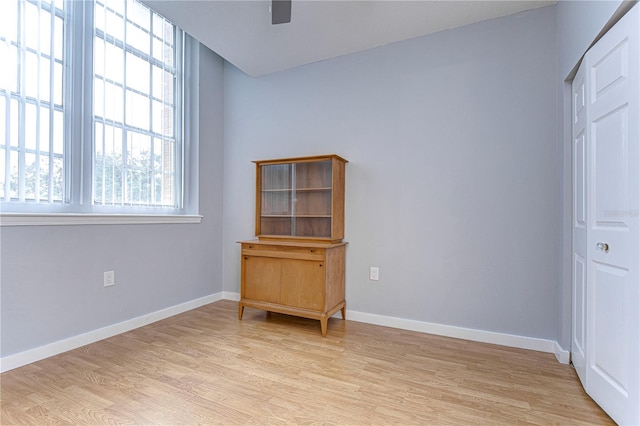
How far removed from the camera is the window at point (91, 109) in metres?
2.12

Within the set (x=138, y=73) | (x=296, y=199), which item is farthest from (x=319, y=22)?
(x=138, y=73)

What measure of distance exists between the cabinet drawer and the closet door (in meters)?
1.81

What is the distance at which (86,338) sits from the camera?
2404 millimetres

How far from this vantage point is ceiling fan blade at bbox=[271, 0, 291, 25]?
178 cm

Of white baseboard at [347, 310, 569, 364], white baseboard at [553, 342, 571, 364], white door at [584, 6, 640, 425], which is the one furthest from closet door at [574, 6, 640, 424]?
white baseboard at [347, 310, 569, 364]

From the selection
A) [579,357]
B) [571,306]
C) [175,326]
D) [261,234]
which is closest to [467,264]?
[571,306]

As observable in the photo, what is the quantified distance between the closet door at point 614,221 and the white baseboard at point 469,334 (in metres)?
0.59

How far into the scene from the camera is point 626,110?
1499mm

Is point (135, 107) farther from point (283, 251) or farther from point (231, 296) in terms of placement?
point (231, 296)

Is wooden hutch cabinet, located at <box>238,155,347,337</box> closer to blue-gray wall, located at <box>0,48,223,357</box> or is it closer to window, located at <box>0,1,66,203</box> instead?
blue-gray wall, located at <box>0,48,223,357</box>

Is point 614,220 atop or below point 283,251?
atop

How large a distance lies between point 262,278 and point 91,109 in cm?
200

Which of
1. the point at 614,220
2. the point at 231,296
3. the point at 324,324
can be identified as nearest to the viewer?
the point at 614,220

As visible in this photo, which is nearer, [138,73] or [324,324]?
[324,324]
